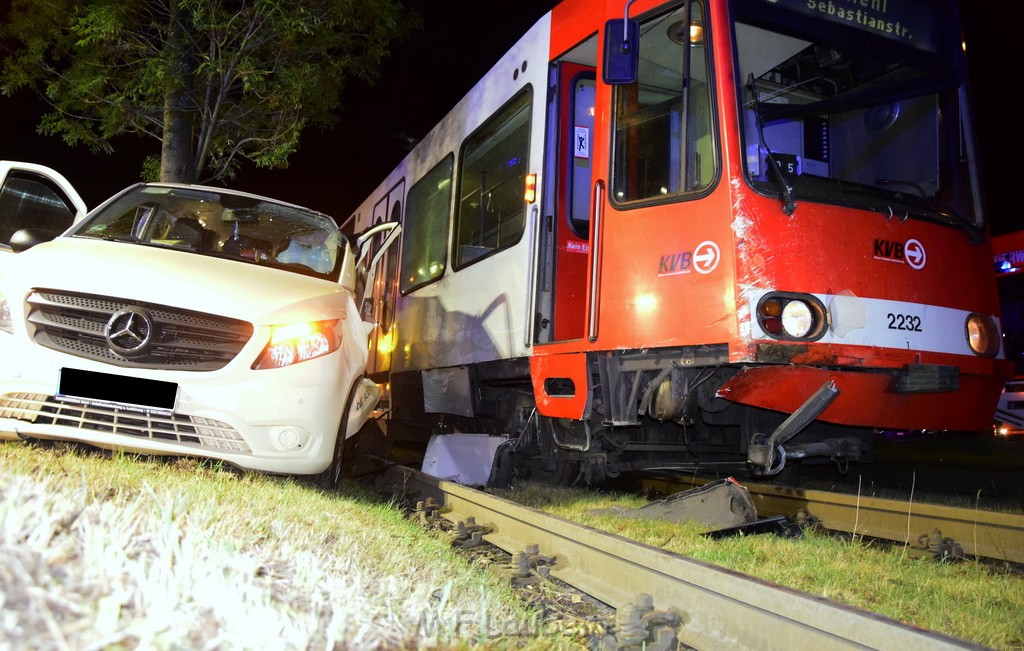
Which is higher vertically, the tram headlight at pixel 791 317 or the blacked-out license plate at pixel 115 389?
the tram headlight at pixel 791 317

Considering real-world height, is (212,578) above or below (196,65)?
below

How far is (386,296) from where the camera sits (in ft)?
34.9

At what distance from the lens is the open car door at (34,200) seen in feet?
18.8

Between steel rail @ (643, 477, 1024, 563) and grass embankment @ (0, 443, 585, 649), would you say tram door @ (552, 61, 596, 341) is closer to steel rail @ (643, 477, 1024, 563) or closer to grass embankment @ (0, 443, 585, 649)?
steel rail @ (643, 477, 1024, 563)

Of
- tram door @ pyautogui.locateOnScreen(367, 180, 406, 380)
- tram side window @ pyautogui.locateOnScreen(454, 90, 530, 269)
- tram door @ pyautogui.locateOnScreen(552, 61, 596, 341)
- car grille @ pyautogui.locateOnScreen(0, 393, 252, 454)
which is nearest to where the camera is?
car grille @ pyautogui.locateOnScreen(0, 393, 252, 454)

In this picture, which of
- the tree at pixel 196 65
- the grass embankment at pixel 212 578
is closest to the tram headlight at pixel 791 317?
the grass embankment at pixel 212 578

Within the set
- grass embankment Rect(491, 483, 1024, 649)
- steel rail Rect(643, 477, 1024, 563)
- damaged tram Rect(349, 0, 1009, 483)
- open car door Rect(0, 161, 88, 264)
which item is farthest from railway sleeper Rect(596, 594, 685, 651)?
open car door Rect(0, 161, 88, 264)

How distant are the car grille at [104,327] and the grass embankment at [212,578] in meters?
0.73

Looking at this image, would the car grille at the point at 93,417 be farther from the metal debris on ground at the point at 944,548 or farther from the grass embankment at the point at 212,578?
the metal debris on ground at the point at 944,548

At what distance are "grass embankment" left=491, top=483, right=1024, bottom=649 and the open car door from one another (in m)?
4.26

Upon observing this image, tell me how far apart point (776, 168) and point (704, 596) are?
8.27 feet

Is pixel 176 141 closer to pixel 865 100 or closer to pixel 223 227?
pixel 223 227

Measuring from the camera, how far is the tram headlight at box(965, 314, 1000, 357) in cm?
493

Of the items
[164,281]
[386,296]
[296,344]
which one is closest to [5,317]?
[164,281]
